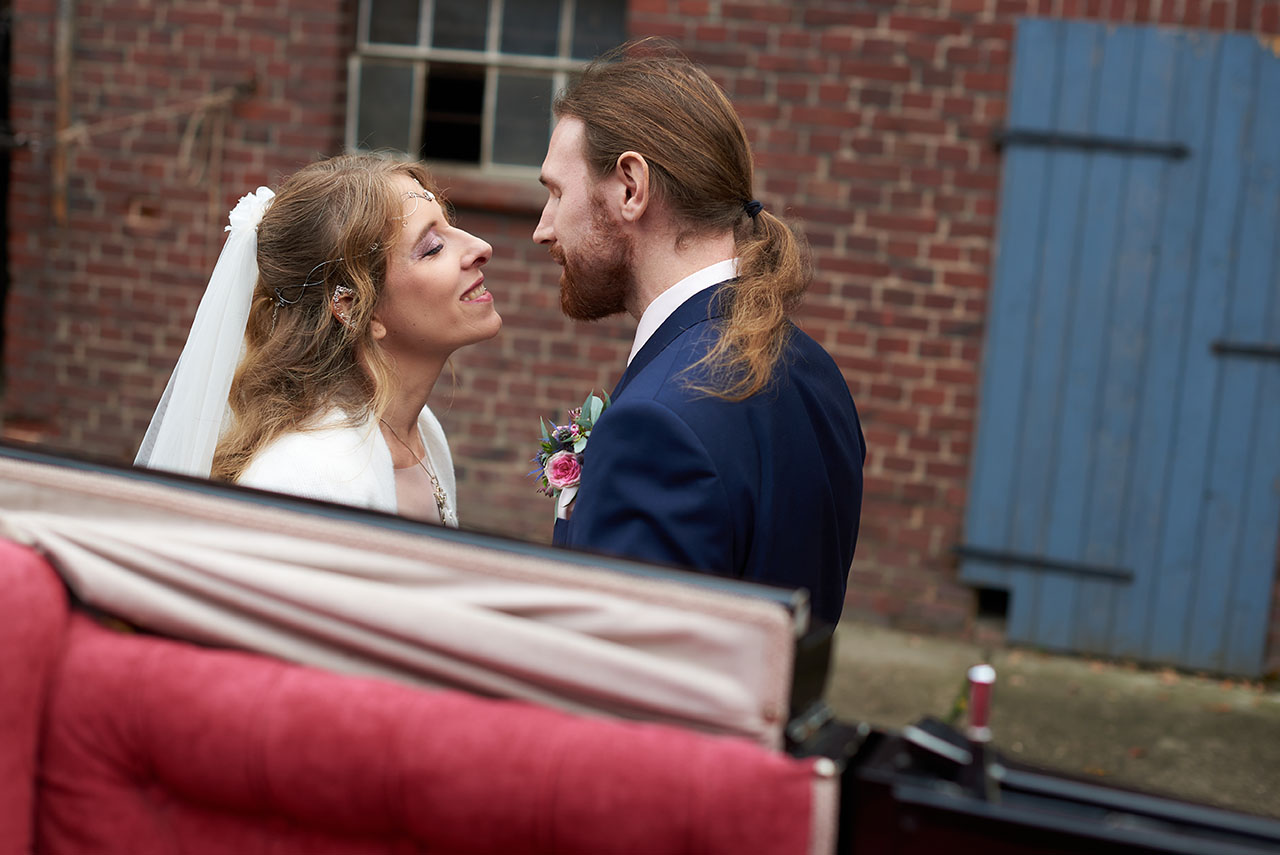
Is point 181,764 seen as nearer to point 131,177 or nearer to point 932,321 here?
point 932,321

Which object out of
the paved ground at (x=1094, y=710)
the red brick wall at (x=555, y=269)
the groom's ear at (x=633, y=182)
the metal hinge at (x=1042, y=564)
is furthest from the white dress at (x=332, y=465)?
the metal hinge at (x=1042, y=564)

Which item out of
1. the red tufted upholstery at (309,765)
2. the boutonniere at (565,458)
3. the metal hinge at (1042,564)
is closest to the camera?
the red tufted upholstery at (309,765)

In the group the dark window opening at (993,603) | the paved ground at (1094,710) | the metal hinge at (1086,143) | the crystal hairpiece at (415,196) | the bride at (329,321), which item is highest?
the metal hinge at (1086,143)

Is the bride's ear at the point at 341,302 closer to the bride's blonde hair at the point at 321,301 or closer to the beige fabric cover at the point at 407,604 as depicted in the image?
the bride's blonde hair at the point at 321,301

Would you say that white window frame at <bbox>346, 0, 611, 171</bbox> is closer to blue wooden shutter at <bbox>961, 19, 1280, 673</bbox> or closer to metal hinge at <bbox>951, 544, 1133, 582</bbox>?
blue wooden shutter at <bbox>961, 19, 1280, 673</bbox>

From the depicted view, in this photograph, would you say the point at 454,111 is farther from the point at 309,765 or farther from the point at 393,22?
the point at 309,765

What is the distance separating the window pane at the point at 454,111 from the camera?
5.44 metres

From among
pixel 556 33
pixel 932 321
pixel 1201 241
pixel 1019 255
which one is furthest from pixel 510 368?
pixel 1201 241

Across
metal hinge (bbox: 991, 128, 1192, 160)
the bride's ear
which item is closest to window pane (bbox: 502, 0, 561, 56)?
metal hinge (bbox: 991, 128, 1192, 160)

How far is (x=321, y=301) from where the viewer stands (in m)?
2.62

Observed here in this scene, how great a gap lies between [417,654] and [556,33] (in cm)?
447

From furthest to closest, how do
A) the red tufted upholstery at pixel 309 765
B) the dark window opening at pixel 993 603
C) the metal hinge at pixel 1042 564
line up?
the dark window opening at pixel 993 603
the metal hinge at pixel 1042 564
the red tufted upholstery at pixel 309 765

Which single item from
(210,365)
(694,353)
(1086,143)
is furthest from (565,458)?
(1086,143)

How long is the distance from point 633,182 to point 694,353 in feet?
1.61
